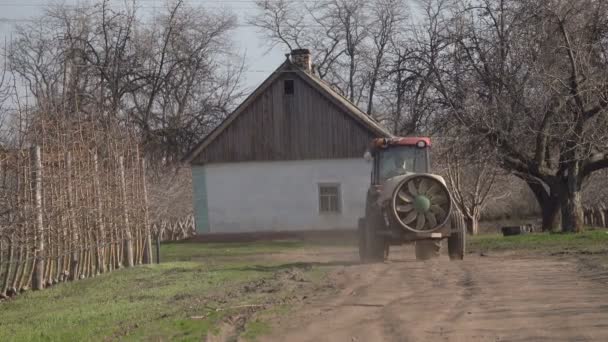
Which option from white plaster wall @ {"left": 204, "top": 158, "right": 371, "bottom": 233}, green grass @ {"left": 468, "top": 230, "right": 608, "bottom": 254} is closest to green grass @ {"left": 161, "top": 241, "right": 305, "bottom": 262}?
white plaster wall @ {"left": 204, "top": 158, "right": 371, "bottom": 233}

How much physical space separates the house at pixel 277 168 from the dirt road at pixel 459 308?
68.8ft

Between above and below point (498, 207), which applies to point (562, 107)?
above

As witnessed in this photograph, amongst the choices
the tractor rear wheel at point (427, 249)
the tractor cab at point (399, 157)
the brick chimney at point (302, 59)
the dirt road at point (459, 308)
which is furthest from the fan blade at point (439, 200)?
the brick chimney at point (302, 59)

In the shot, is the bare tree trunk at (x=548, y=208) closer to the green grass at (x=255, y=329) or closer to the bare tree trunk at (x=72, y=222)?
the bare tree trunk at (x=72, y=222)

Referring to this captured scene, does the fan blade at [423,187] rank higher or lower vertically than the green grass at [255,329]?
higher

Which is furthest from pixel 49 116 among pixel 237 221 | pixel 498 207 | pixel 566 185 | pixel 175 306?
pixel 498 207

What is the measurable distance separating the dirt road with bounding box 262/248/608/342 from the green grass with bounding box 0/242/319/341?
1060mm

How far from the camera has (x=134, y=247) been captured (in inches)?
834

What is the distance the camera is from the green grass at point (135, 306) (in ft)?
32.0

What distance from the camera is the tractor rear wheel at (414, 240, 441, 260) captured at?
60.1 ft

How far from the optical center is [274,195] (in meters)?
36.1

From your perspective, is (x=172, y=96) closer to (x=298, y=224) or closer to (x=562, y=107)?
(x=298, y=224)

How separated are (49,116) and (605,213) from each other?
39.4 metres

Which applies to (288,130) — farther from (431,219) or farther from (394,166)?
(431,219)
